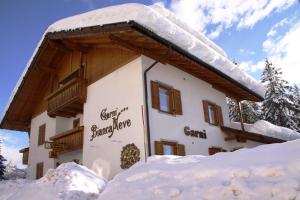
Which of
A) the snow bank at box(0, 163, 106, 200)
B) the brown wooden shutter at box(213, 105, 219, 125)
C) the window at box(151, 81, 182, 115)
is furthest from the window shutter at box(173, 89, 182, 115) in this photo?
the snow bank at box(0, 163, 106, 200)

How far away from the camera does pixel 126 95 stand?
11.8 m

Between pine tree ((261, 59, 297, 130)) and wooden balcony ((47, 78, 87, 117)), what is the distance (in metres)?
18.8

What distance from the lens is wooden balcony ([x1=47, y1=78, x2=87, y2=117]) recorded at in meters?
14.1

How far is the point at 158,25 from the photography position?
33.2 feet

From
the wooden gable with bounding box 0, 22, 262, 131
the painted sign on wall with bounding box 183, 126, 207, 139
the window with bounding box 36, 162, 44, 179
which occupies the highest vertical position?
the wooden gable with bounding box 0, 22, 262, 131

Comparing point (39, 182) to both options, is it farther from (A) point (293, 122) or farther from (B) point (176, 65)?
(A) point (293, 122)

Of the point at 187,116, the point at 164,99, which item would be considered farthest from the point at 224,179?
the point at 187,116

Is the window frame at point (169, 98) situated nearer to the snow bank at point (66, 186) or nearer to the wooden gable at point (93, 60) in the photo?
the wooden gable at point (93, 60)

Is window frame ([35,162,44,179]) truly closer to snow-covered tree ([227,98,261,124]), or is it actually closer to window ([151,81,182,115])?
window ([151,81,182,115])

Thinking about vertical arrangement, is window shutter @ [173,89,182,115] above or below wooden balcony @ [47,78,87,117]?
below

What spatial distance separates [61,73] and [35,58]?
5.57ft

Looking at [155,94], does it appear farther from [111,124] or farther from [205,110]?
[205,110]

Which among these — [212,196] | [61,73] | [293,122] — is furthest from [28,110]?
[293,122]

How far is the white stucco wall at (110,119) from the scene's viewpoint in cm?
1106
